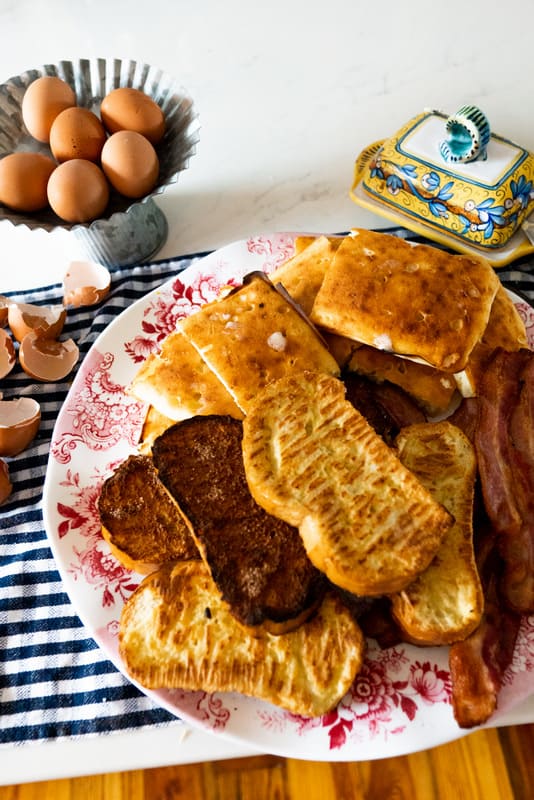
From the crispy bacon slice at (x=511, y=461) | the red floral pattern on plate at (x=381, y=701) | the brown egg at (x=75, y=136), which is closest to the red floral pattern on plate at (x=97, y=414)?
the brown egg at (x=75, y=136)

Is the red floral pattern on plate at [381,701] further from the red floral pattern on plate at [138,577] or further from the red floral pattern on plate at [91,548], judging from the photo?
the red floral pattern on plate at [91,548]

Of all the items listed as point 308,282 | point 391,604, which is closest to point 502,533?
point 391,604

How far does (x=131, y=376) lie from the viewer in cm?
194

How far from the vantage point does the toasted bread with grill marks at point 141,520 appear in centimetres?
155

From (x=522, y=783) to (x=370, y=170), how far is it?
6.38 feet

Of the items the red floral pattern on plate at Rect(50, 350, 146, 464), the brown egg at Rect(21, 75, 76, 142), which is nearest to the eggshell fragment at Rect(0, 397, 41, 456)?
the red floral pattern on plate at Rect(50, 350, 146, 464)

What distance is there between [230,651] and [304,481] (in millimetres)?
392

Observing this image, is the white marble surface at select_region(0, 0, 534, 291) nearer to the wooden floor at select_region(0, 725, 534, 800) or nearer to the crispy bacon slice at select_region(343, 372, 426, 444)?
the crispy bacon slice at select_region(343, 372, 426, 444)

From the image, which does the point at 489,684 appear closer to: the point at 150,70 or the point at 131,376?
the point at 131,376

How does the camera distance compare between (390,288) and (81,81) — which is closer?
(390,288)

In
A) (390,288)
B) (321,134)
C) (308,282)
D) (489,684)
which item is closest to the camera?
(489,684)

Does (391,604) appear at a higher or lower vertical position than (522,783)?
higher

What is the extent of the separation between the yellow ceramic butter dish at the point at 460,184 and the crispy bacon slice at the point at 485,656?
3.39 ft

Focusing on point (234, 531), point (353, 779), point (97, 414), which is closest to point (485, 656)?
point (234, 531)
